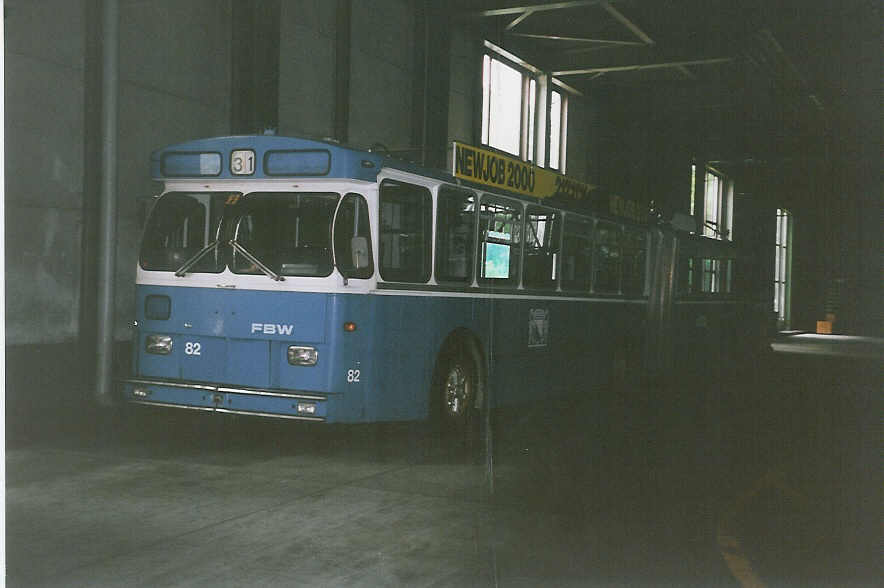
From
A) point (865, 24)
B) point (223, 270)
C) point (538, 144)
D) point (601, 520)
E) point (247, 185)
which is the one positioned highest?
point (865, 24)

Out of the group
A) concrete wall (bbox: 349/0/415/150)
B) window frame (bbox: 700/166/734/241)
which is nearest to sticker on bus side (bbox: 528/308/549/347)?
concrete wall (bbox: 349/0/415/150)

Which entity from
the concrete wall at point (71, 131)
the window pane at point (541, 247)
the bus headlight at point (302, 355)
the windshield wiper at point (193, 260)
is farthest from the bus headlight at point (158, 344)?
the window pane at point (541, 247)

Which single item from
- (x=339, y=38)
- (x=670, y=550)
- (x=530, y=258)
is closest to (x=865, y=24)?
(x=339, y=38)

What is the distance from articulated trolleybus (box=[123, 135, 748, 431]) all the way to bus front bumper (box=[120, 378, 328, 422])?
13mm

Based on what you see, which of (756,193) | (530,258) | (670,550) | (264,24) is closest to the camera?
(670,550)

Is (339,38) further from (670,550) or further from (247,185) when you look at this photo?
(670,550)

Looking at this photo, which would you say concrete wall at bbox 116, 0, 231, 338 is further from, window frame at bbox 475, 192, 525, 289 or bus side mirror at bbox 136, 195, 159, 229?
window frame at bbox 475, 192, 525, 289

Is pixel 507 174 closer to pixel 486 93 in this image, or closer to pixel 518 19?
pixel 518 19

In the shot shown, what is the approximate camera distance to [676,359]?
17656 millimetres

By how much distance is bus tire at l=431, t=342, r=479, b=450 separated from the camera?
987cm

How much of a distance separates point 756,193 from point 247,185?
136 feet

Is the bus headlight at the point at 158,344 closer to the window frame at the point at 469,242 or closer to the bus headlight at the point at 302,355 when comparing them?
the bus headlight at the point at 302,355

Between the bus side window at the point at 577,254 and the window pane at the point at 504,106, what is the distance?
939 cm

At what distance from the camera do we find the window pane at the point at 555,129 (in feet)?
85.5
